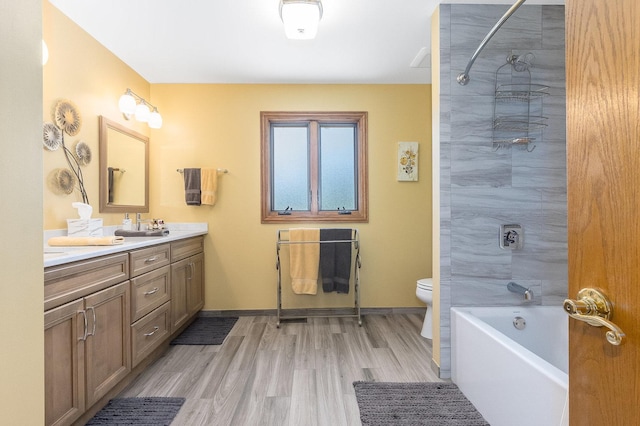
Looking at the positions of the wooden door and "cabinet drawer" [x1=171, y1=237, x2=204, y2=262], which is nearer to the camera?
the wooden door

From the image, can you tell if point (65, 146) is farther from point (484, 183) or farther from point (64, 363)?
point (484, 183)

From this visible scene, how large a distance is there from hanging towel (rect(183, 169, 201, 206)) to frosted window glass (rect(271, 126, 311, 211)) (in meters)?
0.72

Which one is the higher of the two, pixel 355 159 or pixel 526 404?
pixel 355 159

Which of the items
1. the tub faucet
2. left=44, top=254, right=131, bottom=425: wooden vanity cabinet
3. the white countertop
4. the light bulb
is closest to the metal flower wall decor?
the white countertop

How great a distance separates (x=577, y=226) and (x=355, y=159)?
2.76m

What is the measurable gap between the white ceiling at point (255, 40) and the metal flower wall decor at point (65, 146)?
0.62 m

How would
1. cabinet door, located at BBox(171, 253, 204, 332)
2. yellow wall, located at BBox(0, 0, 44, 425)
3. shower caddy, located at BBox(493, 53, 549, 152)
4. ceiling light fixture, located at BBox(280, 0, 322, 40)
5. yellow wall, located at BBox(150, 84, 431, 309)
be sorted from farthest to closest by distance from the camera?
yellow wall, located at BBox(150, 84, 431, 309), cabinet door, located at BBox(171, 253, 204, 332), shower caddy, located at BBox(493, 53, 549, 152), ceiling light fixture, located at BBox(280, 0, 322, 40), yellow wall, located at BBox(0, 0, 44, 425)

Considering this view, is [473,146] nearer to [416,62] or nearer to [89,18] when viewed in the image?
[416,62]

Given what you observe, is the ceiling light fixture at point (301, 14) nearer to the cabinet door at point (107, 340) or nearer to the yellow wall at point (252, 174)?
the yellow wall at point (252, 174)

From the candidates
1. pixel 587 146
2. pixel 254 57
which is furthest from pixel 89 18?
pixel 587 146

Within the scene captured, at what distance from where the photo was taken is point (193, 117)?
10.7 ft

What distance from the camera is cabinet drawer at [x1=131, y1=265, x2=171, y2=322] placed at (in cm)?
198

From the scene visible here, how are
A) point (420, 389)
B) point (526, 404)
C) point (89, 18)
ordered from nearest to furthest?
point (526, 404) → point (420, 389) → point (89, 18)

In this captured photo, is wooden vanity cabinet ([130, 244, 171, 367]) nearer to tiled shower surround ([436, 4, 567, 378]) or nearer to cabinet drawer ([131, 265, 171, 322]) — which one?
cabinet drawer ([131, 265, 171, 322])
